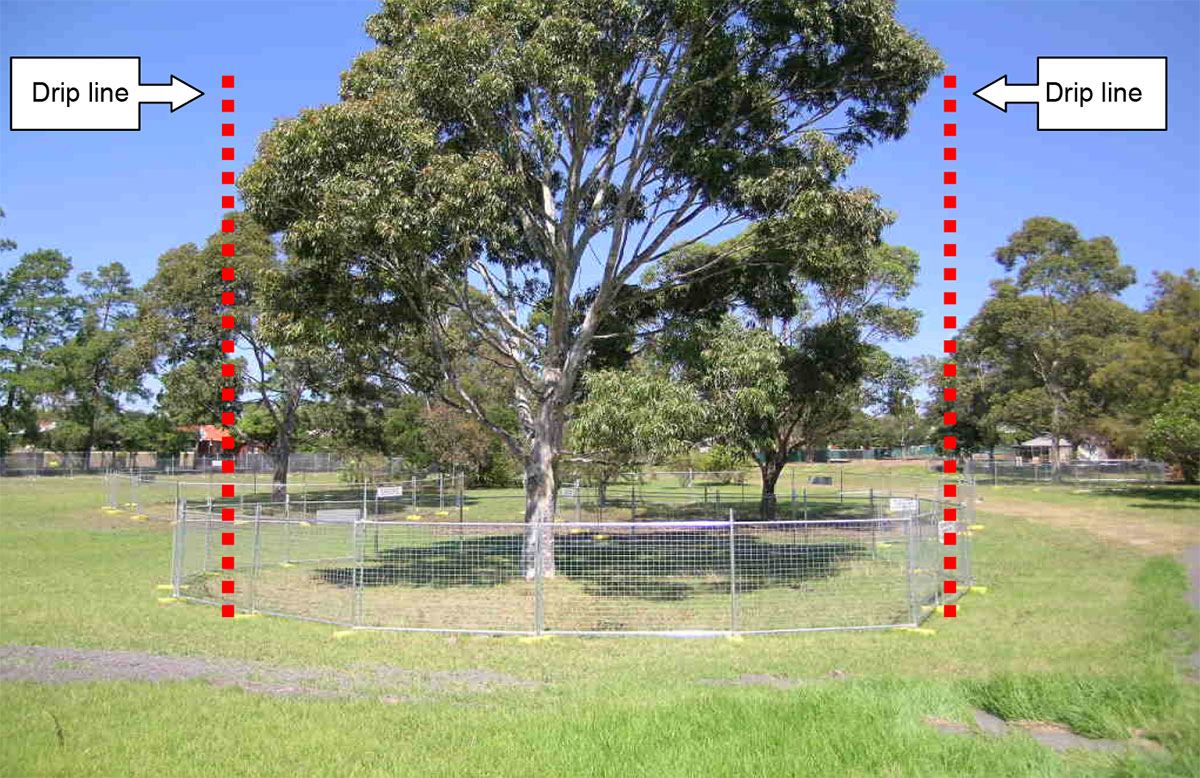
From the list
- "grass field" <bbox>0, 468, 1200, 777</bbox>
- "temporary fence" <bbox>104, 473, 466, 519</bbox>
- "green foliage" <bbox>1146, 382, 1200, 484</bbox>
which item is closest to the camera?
"grass field" <bbox>0, 468, 1200, 777</bbox>

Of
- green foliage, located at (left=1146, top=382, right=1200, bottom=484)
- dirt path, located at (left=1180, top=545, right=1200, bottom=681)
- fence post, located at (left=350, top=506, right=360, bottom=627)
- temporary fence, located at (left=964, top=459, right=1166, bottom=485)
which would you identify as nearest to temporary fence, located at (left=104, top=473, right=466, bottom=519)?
fence post, located at (left=350, top=506, right=360, bottom=627)

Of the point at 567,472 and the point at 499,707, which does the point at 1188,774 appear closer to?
the point at 499,707

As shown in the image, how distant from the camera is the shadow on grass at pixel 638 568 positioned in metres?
13.0

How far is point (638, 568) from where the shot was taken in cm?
1353

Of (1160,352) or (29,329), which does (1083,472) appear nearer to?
(1160,352)

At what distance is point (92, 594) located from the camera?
1256 cm

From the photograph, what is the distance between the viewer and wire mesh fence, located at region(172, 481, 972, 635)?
1060cm

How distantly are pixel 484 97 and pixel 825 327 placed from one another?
1127 centimetres

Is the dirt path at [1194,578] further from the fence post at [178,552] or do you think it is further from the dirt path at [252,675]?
the fence post at [178,552]

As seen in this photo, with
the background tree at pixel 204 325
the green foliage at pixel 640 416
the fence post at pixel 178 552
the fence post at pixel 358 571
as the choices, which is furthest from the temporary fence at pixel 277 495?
the fence post at pixel 358 571

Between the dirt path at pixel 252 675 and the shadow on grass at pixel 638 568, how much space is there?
3939 millimetres

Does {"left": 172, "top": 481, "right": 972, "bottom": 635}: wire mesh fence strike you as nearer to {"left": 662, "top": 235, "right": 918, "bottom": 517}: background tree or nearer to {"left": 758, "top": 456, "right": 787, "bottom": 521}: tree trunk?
{"left": 662, "top": 235, "right": 918, "bottom": 517}: background tree

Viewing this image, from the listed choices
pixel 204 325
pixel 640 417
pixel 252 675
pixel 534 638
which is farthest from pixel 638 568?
pixel 204 325

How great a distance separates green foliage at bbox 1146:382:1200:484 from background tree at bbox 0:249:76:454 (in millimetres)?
63319
